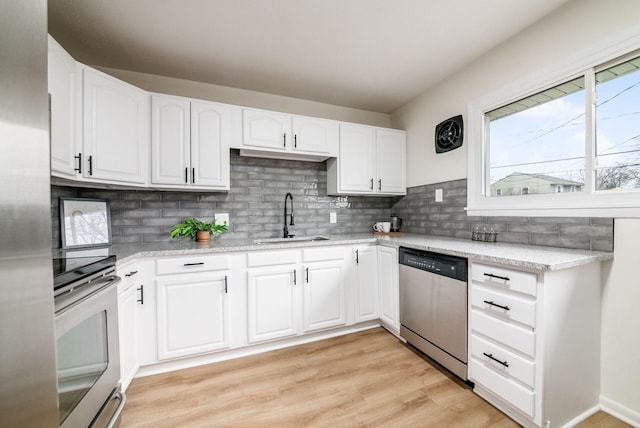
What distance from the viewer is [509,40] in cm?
194

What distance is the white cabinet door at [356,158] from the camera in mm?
2730

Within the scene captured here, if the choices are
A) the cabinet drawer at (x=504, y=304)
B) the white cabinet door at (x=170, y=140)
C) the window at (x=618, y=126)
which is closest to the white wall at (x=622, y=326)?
the window at (x=618, y=126)

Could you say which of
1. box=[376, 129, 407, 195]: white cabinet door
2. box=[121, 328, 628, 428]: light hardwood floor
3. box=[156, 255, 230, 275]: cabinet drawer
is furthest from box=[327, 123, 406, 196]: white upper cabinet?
box=[121, 328, 628, 428]: light hardwood floor

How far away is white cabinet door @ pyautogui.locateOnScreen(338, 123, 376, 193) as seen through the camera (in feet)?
8.96

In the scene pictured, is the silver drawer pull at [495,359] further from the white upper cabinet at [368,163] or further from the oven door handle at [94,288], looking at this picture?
the oven door handle at [94,288]

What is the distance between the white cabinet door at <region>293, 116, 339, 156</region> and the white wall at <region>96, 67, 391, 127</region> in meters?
0.39

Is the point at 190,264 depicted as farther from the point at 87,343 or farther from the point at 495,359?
the point at 495,359

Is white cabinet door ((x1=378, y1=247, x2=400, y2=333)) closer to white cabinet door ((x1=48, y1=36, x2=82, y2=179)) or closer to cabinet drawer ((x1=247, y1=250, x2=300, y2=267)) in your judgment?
cabinet drawer ((x1=247, y1=250, x2=300, y2=267))

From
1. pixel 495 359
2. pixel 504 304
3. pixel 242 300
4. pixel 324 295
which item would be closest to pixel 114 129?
pixel 242 300

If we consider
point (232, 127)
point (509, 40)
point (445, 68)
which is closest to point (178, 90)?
point (232, 127)

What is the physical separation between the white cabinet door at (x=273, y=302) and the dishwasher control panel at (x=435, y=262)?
93 centimetres

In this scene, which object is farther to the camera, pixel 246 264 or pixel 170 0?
pixel 246 264

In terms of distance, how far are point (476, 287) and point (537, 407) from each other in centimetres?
61

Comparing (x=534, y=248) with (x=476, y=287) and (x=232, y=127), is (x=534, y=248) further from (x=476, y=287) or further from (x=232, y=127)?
(x=232, y=127)
